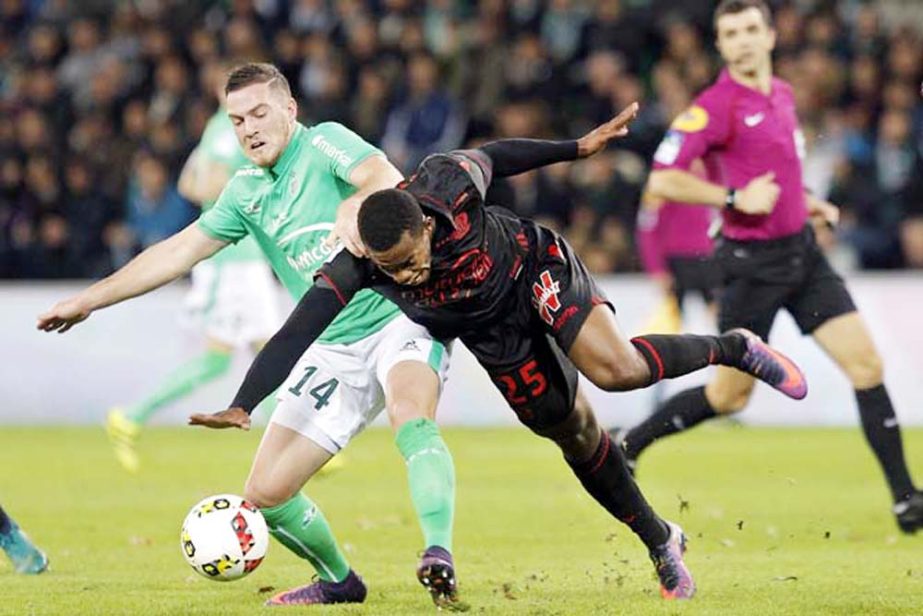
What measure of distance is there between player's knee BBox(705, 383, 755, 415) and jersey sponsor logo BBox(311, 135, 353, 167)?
340 cm

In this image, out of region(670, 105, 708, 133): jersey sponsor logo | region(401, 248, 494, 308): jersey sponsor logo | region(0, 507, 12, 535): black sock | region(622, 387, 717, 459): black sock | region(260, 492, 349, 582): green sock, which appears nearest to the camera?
region(401, 248, 494, 308): jersey sponsor logo

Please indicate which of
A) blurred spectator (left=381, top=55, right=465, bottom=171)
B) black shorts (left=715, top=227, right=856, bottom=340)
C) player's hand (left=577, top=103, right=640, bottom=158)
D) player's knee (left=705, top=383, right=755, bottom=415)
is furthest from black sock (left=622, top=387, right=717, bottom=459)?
blurred spectator (left=381, top=55, right=465, bottom=171)

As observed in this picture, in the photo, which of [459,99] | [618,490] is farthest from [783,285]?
[459,99]

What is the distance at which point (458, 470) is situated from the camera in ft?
42.5

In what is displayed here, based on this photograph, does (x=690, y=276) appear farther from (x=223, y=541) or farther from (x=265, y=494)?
(x=223, y=541)

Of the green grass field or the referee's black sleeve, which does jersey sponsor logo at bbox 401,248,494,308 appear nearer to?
the referee's black sleeve

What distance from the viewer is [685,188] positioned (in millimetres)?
9703

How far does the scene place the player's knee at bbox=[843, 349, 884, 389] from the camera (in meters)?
9.38

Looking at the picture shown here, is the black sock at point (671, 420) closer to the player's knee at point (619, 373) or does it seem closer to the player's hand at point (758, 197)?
the player's hand at point (758, 197)

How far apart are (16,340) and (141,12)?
18.9 ft

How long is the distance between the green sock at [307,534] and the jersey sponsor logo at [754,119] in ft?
12.1

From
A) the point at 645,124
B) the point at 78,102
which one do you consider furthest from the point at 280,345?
the point at 78,102

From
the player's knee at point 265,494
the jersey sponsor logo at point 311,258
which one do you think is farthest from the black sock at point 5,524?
the jersey sponsor logo at point 311,258

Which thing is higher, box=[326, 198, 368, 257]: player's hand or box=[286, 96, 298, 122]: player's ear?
box=[286, 96, 298, 122]: player's ear
